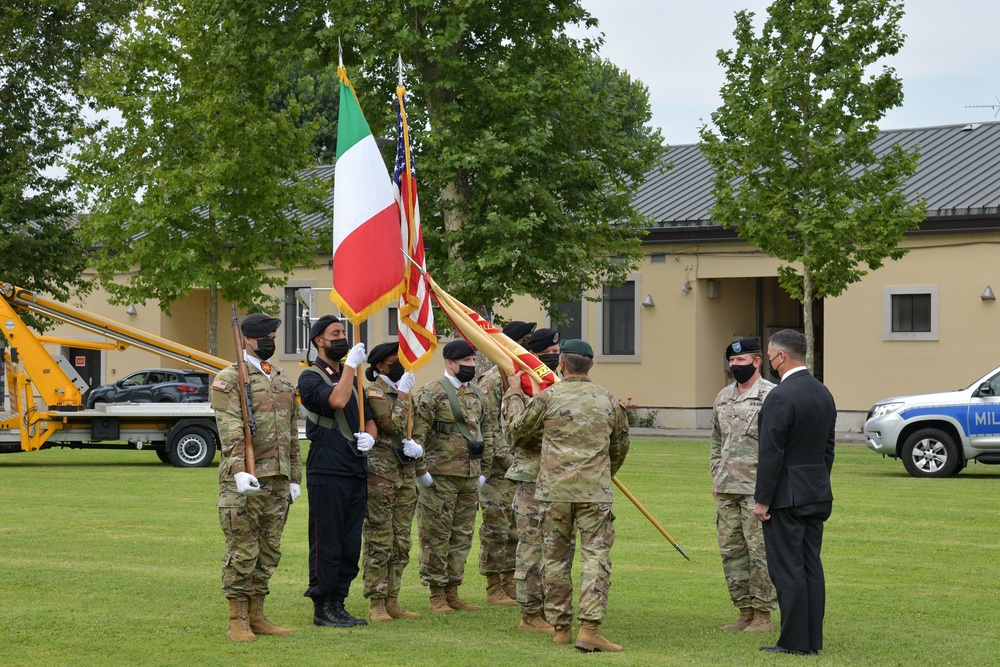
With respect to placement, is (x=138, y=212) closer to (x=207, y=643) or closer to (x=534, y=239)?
(x=534, y=239)

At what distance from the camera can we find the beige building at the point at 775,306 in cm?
3241

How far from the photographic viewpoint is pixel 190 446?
24.4 meters

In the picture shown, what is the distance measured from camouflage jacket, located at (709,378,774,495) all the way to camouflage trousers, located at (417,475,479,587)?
1850 millimetres

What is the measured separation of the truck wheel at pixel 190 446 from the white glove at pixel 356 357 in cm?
1544

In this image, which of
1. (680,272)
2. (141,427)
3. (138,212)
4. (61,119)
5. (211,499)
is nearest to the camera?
(211,499)

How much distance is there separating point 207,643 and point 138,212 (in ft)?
74.6

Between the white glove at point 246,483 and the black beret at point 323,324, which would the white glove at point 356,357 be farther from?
the white glove at point 246,483

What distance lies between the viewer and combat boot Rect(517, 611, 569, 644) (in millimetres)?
9406

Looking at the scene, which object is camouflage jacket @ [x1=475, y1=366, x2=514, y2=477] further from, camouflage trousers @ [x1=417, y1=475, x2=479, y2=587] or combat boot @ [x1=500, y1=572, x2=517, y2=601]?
combat boot @ [x1=500, y1=572, x2=517, y2=601]

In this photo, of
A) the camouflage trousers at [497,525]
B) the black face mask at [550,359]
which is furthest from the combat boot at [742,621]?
the black face mask at [550,359]

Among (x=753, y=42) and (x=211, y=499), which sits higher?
(x=753, y=42)

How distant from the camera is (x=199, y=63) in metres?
30.8

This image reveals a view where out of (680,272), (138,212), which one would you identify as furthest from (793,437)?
(680,272)

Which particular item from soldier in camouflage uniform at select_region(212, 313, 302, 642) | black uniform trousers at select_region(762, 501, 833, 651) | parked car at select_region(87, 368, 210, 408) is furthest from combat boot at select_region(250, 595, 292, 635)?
parked car at select_region(87, 368, 210, 408)
